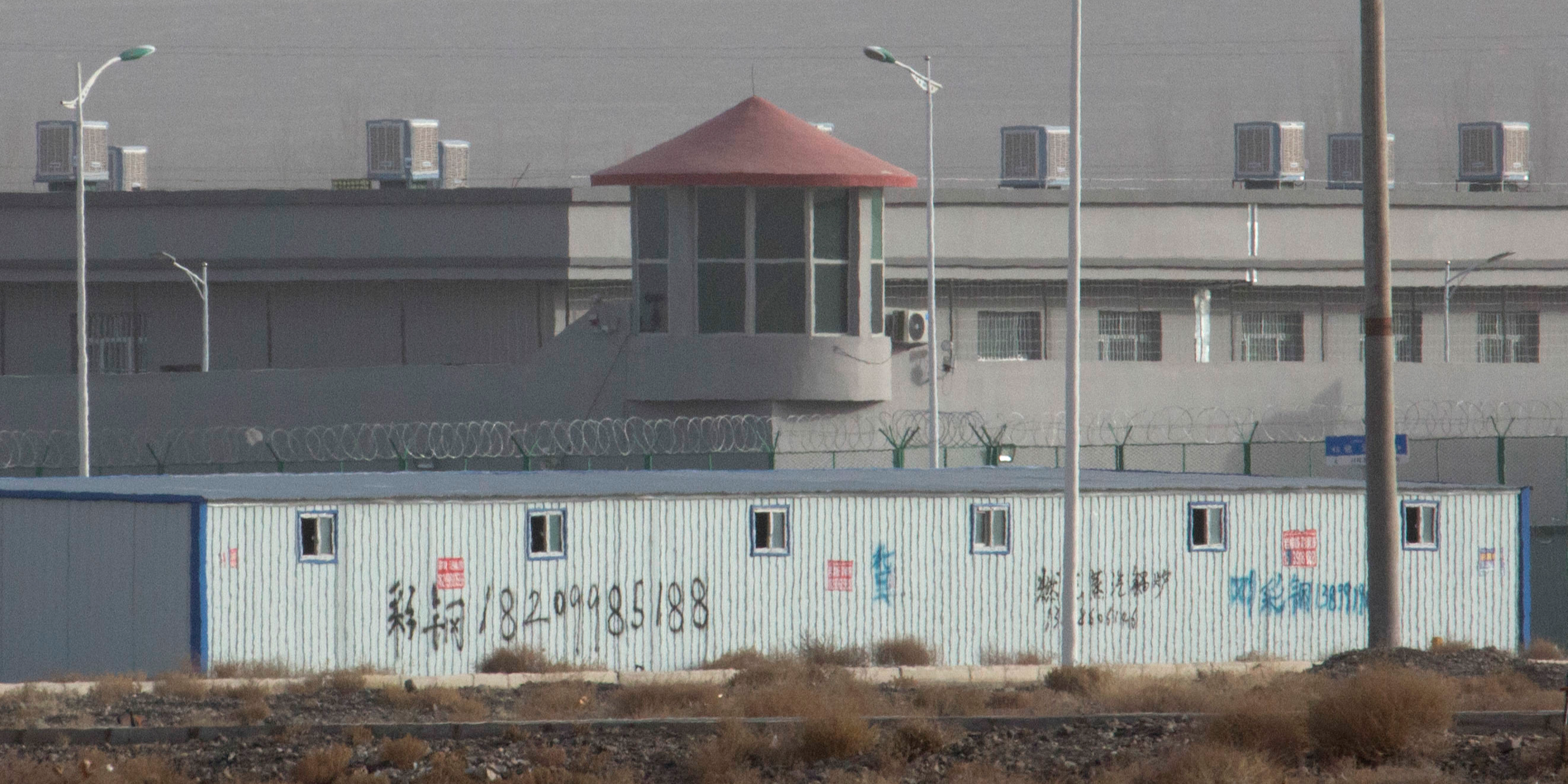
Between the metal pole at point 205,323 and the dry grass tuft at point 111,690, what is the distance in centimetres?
2775

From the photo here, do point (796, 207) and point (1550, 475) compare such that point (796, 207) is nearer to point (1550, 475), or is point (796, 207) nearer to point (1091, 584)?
point (1091, 584)

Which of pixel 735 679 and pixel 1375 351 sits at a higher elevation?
pixel 1375 351

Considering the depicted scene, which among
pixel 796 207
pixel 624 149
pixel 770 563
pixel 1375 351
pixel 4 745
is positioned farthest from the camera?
pixel 624 149

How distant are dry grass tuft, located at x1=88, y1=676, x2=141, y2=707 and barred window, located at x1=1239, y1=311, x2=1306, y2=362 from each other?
38184 mm

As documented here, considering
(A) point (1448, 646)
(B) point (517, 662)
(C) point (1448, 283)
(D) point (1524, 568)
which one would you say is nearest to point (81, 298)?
(B) point (517, 662)

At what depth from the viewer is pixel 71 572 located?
22125mm

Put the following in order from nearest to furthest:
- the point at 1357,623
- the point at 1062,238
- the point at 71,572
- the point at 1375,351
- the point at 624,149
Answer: the point at 1375,351 → the point at 71,572 → the point at 1357,623 → the point at 1062,238 → the point at 624,149

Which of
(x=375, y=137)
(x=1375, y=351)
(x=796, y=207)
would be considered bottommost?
(x=1375, y=351)

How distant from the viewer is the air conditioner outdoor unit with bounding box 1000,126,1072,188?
51.4 m

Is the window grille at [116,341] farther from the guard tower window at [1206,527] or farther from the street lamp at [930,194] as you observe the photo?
the guard tower window at [1206,527]

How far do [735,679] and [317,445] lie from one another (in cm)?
2253

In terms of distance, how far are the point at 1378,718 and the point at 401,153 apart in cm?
4034

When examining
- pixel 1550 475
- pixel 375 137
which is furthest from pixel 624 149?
pixel 1550 475

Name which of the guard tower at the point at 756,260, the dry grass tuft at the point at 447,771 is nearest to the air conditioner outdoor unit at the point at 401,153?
the guard tower at the point at 756,260
